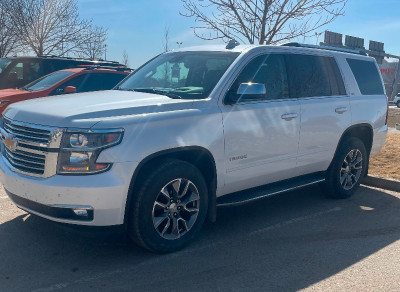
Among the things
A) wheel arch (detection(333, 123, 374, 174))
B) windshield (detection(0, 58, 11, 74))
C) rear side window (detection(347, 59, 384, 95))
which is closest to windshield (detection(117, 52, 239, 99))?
wheel arch (detection(333, 123, 374, 174))

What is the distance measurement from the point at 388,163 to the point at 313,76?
339 cm

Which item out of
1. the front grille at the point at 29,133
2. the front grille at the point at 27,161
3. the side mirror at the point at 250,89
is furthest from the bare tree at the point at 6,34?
the side mirror at the point at 250,89

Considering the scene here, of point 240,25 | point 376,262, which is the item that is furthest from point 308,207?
point 240,25

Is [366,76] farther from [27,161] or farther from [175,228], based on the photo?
[27,161]

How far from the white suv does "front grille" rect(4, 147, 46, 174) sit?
0.04ft

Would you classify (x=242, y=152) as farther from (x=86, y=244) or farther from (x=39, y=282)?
(x=39, y=282)

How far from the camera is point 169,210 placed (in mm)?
4270

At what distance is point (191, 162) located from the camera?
178 inches

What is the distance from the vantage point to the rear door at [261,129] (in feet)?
15.2

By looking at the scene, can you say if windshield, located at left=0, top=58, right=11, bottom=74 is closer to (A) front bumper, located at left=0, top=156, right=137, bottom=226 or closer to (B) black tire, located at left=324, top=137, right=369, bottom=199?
(A) front bumper, located at left=0, top=156, right=137, bottom=226

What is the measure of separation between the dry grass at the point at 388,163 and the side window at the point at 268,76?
3.16 meters

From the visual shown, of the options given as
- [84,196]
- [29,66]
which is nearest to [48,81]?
[29,66]

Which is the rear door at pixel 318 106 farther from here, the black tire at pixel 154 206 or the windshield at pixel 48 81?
the windshield at pixel 48 81

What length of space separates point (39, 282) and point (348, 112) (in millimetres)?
4340
